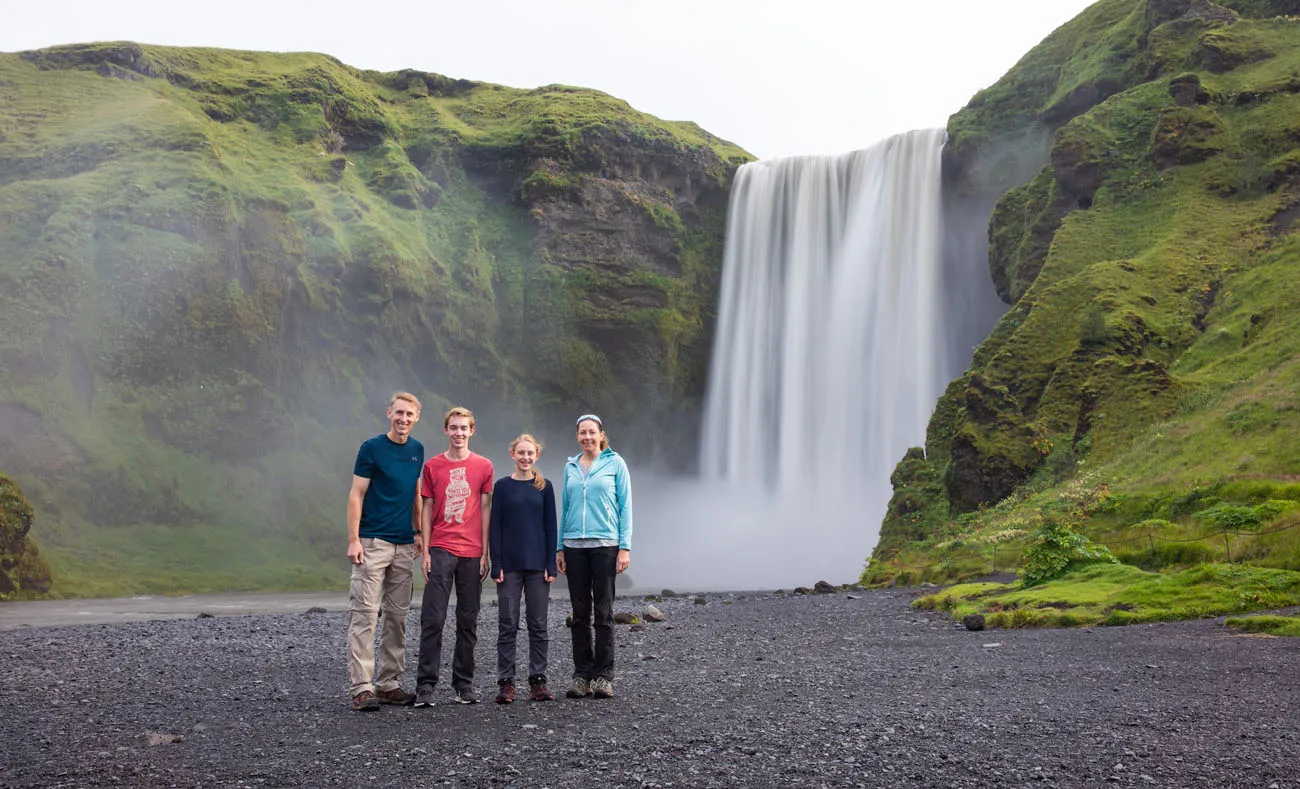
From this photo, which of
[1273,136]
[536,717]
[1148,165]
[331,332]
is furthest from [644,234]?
[536,717]

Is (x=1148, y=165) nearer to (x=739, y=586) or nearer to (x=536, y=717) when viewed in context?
(x=739, y=586)

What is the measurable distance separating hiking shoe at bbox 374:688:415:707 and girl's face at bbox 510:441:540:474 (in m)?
2.31

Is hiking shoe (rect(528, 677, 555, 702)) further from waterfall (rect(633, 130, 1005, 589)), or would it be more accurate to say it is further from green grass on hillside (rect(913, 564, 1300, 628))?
waterfall (rect(633, 130, 1005, 589))

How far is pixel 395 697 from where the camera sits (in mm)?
8977

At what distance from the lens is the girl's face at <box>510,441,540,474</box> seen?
9.30m

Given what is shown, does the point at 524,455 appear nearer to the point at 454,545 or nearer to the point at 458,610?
the point at 454,545

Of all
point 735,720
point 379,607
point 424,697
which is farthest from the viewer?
point 379,607

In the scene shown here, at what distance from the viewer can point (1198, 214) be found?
3834cm

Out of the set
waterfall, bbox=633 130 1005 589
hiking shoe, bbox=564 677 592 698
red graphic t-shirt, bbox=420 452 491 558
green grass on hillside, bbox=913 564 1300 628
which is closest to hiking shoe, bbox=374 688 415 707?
red graphic t-shirt, bbox=420 452 491 558

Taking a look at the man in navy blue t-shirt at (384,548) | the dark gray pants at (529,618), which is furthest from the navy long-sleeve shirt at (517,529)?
the man in navy blue t-shirt at (384,548)

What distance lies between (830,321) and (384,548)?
4970 centimetres

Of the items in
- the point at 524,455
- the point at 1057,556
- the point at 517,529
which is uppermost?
the point at 524,455

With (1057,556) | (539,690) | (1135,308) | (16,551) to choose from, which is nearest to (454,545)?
(539,690)

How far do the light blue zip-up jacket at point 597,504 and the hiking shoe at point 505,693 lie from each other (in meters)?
1.33
